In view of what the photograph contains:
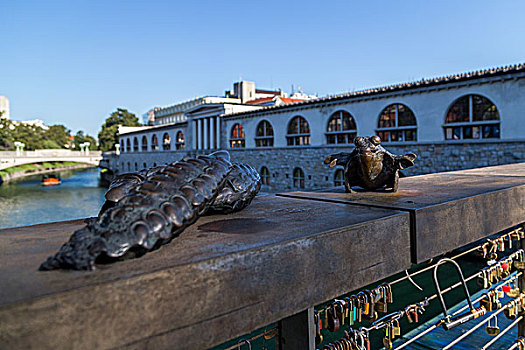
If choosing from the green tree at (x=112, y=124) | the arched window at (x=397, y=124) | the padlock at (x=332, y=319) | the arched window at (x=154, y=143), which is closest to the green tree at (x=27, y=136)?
the green tree at (x=112, y=124)

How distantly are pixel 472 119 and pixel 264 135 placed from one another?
12.0m

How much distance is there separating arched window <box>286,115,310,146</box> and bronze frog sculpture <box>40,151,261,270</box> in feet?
62.8

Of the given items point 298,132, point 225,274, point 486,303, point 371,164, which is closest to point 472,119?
point 298,132

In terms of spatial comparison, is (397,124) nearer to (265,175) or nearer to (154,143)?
(265,175)

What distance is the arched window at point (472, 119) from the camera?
45.0 feet

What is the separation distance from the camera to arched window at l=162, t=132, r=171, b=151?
1404 inches

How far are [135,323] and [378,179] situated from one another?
2.08m

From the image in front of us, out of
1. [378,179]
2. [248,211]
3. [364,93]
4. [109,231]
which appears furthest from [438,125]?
[109,231]

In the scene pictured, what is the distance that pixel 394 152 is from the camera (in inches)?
649

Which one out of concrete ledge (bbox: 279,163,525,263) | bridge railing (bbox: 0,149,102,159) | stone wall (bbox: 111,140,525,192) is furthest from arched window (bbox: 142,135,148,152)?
concrete ledge (bbox: 279,163,525,263)

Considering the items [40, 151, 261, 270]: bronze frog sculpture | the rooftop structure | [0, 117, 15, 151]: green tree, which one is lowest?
[40, 151, 261, 270]: bronze frog sculpture

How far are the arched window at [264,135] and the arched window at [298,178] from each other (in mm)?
2772

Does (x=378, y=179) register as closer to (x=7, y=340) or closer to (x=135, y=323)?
(x=135, y=323)

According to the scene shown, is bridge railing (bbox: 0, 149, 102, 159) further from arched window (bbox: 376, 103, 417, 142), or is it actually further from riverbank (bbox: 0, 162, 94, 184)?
arched window (bbox: 376, 103, 417, 142)
